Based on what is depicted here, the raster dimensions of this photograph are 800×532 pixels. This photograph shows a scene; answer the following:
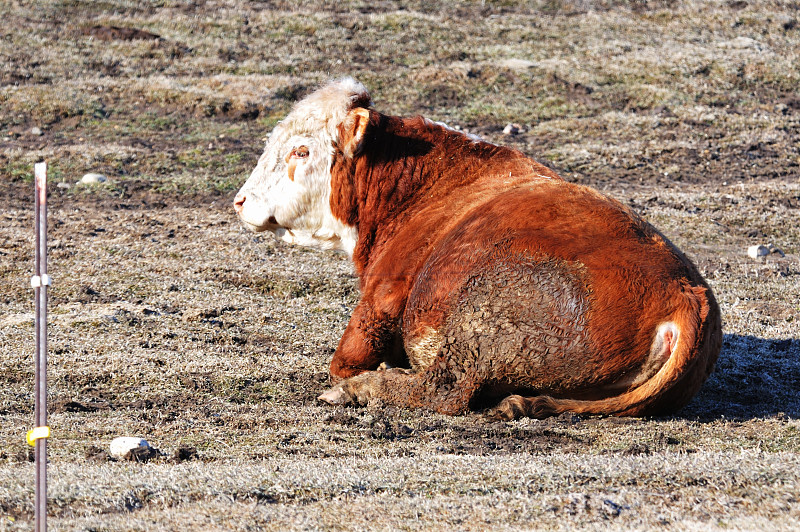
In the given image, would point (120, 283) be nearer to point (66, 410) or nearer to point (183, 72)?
point (66, 410)

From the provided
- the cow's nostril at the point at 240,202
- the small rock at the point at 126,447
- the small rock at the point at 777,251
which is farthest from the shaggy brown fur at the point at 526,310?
the small rock at the point at 777,251

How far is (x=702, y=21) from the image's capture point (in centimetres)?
2197

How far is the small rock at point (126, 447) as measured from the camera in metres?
4.92

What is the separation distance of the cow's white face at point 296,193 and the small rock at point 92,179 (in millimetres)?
6494

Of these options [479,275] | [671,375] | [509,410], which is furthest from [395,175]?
[671,375]

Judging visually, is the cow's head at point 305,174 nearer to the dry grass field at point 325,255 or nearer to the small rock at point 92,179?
the dry grass field at point 325,255

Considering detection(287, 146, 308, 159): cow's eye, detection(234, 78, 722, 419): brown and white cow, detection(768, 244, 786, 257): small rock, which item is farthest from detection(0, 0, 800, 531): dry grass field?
detection(287, 146, 308, 159): cow's eye

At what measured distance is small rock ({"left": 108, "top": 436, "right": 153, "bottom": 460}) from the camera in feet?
16.1

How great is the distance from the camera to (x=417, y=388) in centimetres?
585

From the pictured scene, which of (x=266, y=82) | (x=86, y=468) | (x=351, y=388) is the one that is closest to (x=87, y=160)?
(x=266, y=82)

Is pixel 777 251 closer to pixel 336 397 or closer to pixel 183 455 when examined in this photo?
pixel 336 397

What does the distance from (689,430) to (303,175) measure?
2.99 metres

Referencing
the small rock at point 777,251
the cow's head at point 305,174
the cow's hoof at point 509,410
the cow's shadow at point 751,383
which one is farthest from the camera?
the small rock at point 777,251

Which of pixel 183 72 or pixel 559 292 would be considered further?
pixel 183 72
